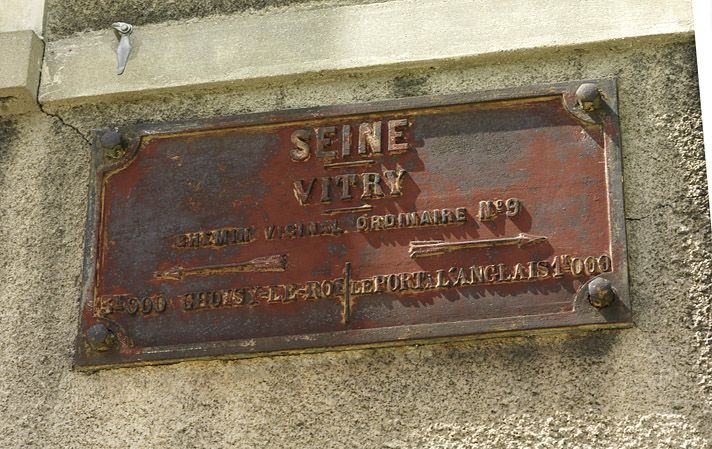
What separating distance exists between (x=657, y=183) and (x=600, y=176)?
156 mm

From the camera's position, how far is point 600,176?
370 cm

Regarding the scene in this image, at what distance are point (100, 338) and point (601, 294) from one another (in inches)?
56.0

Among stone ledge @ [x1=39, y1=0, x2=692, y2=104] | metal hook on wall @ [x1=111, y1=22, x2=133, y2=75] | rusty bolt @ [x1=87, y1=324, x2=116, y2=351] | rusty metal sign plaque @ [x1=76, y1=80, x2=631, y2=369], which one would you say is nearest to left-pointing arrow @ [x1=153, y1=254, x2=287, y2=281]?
rusty metal sign plaque @ [x1=76, y1=80, x2=631, y2=369]

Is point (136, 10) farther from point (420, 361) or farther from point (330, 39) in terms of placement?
point (420, 361)

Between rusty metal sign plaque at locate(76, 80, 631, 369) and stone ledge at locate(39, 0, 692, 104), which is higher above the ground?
stone ledge at locate(39, 0, 692, 104)

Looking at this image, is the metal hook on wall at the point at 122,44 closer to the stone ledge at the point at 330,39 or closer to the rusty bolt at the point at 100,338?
the stone ledge at the point at 330,39

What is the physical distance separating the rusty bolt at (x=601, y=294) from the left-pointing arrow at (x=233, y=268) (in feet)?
2.88

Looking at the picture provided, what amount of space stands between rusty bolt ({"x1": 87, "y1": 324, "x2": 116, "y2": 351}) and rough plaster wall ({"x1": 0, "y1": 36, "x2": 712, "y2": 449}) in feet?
0.32

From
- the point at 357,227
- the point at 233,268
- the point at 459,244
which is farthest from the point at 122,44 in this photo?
the point at 459,244

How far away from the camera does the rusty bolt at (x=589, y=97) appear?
3.76 m

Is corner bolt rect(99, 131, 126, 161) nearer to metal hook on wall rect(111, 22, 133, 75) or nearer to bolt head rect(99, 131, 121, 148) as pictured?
bolt head rect(99, 131, 121, 148)

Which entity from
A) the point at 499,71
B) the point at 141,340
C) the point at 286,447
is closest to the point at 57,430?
the point at 141,340

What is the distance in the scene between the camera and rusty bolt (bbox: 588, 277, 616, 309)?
11.5 ft

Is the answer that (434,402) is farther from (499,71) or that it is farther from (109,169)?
(109,169)
